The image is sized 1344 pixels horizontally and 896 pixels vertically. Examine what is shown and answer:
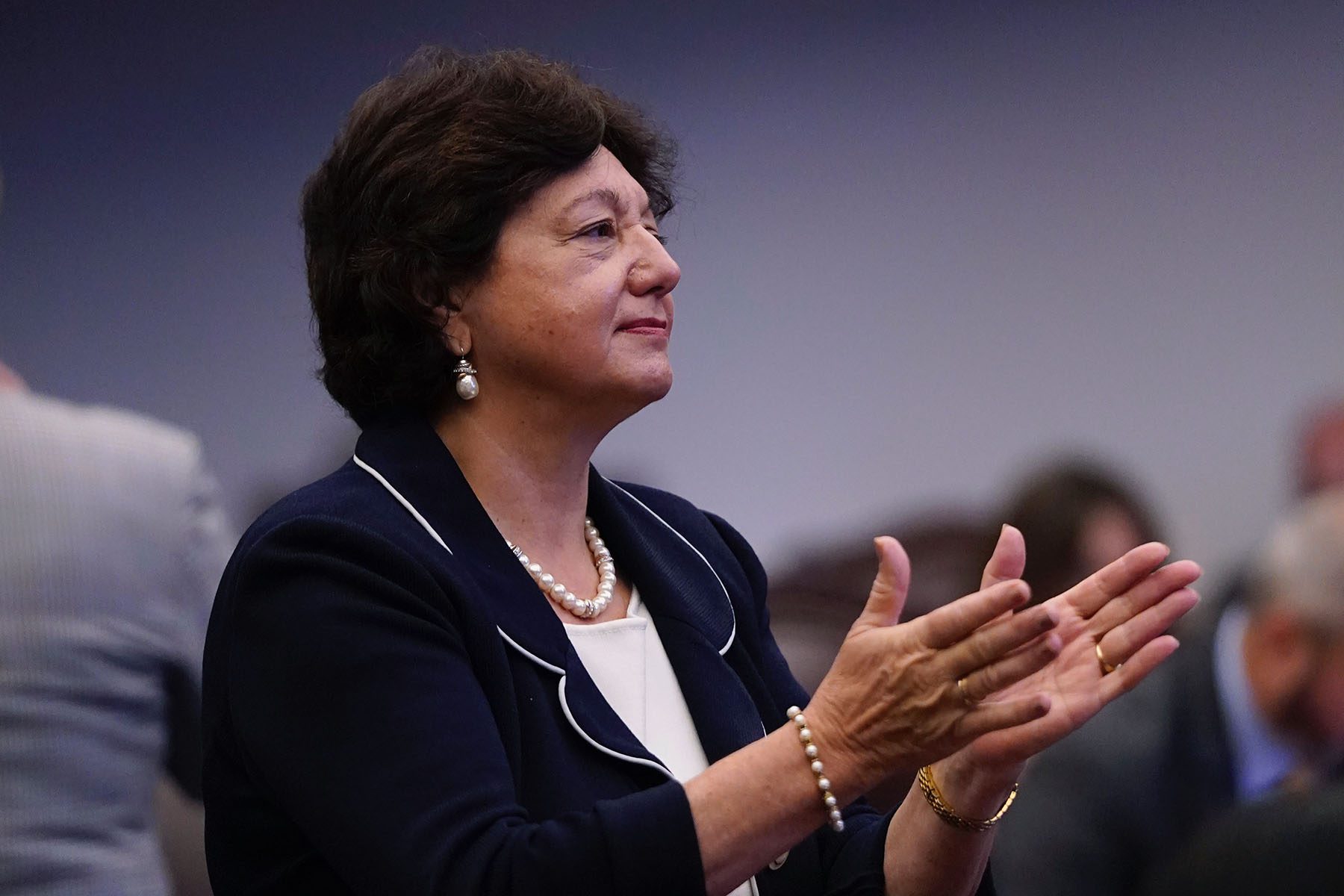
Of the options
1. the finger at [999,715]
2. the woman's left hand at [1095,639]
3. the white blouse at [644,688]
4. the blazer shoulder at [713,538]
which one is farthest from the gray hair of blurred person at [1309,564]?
the finger at [999,715]

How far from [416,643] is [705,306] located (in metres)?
1.92

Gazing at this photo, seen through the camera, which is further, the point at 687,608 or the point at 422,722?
the point at 687,608

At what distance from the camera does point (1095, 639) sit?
145 cm

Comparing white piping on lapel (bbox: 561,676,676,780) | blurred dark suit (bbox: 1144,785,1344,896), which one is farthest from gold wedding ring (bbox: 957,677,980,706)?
blurred dark suit (bbox: 1144,785,1344,896)

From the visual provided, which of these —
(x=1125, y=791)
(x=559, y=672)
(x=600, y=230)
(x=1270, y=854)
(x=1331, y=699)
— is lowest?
(x=1125, y=791)

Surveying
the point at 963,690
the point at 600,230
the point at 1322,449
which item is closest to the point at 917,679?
the point at 963,690

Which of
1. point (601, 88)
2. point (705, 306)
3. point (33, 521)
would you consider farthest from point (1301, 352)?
point (33, 521)

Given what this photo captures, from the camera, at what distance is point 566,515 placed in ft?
5.60

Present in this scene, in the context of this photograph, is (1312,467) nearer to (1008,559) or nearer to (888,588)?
(1008,559)

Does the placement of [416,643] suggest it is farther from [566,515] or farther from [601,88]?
[601,88]

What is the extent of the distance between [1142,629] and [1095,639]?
53 millimetres

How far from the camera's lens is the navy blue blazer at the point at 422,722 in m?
1.25

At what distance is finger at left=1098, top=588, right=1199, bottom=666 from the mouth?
0.62 meters

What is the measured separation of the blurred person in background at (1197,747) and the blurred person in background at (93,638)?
5.34 ft
